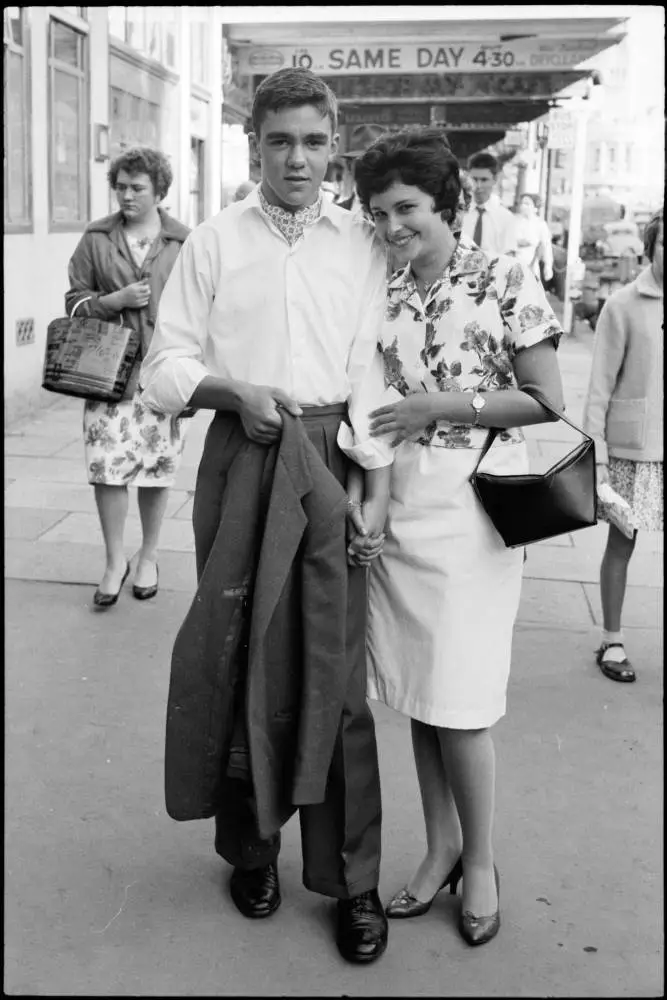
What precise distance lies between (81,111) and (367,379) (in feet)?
28.8

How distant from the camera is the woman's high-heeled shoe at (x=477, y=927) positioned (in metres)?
2.67

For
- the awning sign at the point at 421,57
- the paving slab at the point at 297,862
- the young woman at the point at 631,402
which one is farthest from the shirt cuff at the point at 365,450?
the awning sign at the point at 421,57

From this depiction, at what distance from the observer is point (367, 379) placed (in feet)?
8.36

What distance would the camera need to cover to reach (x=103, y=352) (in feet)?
15.3

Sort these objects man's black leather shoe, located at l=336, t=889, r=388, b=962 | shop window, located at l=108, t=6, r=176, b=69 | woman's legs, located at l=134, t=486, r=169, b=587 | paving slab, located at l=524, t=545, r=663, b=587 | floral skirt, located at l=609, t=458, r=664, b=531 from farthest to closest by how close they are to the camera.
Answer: shop window, located at l=108, t=6, r=176, b=69 < paving slab, located at l=524, t=545, r=663, b=587 < woman's legs, located at l=134, t=486, r=169, b=587 < floral skirt, located at l=609, t=458, r=664, b=531 < man's black leather shoe, located at l=336, t=889, r=388, b=962

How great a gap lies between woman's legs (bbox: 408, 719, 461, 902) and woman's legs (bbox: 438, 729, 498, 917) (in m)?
0.10

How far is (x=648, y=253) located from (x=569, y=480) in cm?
196

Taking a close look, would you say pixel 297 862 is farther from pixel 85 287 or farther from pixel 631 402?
pixel 85 287

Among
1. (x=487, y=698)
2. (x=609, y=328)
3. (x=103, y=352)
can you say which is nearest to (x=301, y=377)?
(x=487, y=698)

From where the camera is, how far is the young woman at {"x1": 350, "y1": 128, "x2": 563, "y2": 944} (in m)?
2.46

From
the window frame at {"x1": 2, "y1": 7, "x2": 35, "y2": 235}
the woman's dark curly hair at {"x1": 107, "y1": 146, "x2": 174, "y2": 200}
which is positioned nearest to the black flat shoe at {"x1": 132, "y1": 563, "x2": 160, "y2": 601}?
the woman's dark curly hair at {"x1": 107, "y1": 146, "x2": 174, "y2": 200}

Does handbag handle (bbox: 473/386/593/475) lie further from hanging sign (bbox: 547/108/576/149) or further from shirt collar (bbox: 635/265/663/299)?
hanging sign (bbox: 547/108/576/149)

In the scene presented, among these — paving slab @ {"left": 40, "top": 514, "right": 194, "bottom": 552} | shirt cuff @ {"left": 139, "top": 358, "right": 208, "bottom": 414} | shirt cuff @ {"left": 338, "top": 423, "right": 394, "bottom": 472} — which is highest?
shirt cuff @ {"left": 139, "top": 358, "right": 208, "bottom": 414}

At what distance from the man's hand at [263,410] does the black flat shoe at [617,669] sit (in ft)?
7.63
